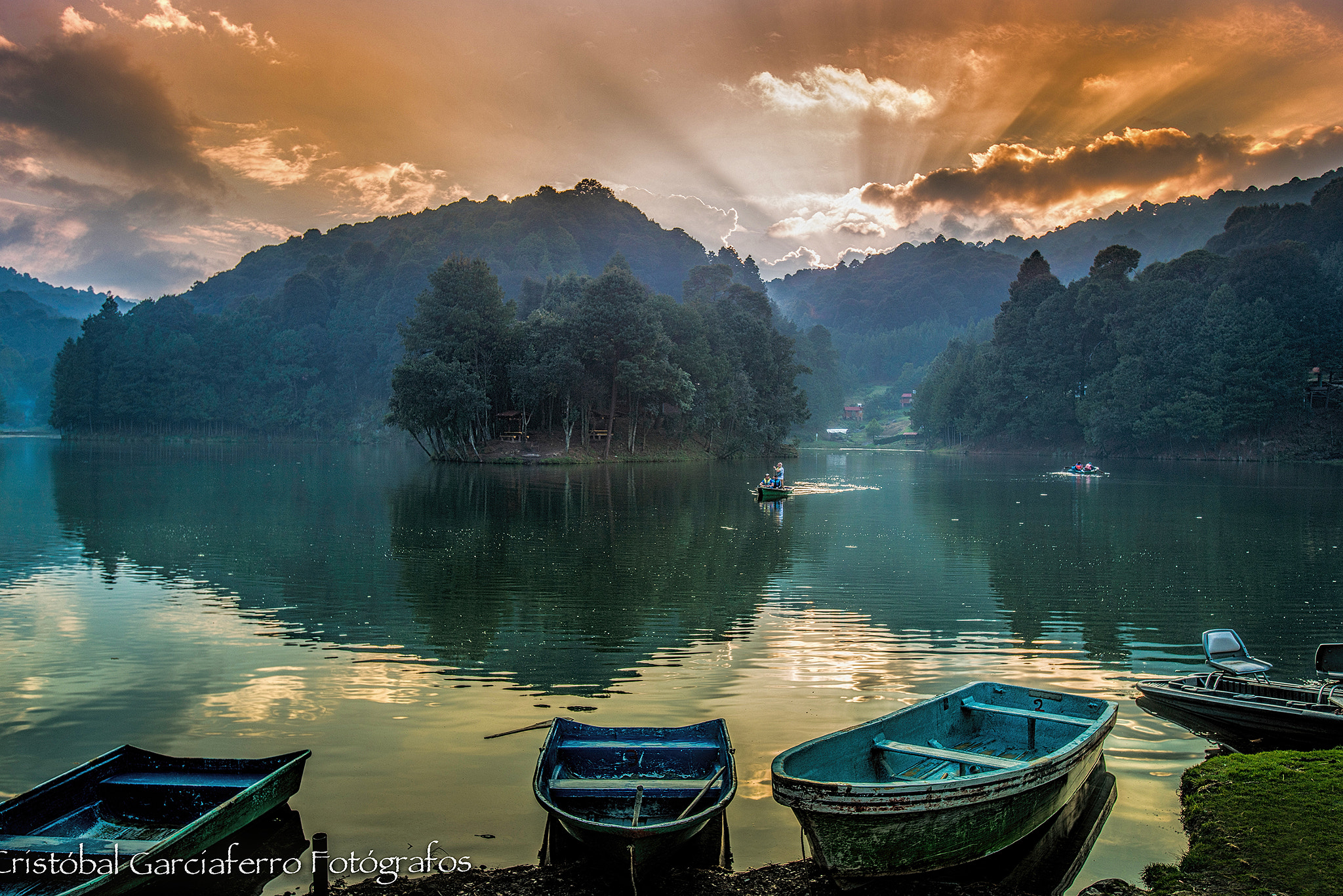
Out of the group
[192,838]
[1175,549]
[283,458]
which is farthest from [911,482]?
[283,458]

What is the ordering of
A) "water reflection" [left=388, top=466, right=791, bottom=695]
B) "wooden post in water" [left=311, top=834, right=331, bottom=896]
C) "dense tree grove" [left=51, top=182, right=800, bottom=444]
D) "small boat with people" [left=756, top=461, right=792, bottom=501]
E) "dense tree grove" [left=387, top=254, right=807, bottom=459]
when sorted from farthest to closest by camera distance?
"dense tree grove" [left=51, top=182, right=800, bottom=444] → "dense tree grove" [left=387, top=254, right=807, bottom=459] → "small boat with people" [left=756, top=461, right=792, bottom=501] → "water reflection" [left=388, top=466, right=791, bottom=695] → "wooden post in water" [left=311, top=834, right=331, bottom=896]

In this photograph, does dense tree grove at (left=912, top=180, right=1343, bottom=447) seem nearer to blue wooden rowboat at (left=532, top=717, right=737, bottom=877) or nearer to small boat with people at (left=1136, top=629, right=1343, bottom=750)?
small boat with people at (left=1136, top=629, right=1343, bottom=750)

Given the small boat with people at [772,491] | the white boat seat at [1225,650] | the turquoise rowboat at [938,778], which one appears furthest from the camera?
the small boat with people at [772,491]

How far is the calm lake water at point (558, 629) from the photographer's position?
9.55 metres

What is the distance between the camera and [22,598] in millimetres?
18328

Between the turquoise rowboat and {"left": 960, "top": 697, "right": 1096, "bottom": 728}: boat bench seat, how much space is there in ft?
0.05

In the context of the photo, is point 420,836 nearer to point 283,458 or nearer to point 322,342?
point 283,458

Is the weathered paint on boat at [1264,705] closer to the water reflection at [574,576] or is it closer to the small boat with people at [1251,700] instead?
the small boat with people at [1251,700]

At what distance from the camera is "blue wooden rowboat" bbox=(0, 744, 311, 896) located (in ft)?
20.6

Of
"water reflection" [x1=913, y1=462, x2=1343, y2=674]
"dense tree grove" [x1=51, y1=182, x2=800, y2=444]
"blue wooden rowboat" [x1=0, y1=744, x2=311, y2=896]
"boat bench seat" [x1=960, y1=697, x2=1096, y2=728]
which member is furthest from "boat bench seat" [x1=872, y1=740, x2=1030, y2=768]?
"dense tree grove" [x1=51, y1=182, x2=800, y2=444]

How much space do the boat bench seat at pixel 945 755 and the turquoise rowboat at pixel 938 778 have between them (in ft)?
0.05

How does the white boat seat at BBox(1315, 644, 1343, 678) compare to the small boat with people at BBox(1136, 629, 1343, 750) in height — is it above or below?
above

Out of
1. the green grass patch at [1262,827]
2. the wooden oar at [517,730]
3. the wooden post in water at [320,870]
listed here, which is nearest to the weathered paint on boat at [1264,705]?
the green grass patch at [1262,827]

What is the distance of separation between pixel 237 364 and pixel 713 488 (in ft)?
426
